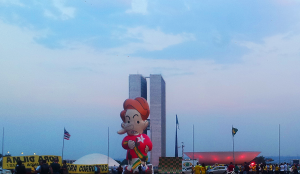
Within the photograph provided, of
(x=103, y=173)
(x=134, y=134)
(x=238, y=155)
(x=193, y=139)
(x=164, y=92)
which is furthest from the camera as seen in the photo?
(x=238, y=155)

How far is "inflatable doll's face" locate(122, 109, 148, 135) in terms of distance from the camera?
24969mm

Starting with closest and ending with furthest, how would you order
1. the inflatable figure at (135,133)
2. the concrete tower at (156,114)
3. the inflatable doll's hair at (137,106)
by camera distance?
the inflatable figure at (135,133), the inflatable doll's hair at (137,106), the concrete tower at (156,114)

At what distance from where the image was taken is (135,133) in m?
25.0

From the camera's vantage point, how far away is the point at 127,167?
79.2 feet

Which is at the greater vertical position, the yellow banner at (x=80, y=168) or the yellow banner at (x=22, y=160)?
the yellow banner at (x=22, y=160)

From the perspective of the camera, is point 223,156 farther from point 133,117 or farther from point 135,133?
point 133,117

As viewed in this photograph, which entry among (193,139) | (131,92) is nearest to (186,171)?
(193,139)

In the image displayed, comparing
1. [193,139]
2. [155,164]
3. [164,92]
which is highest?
[164,92]

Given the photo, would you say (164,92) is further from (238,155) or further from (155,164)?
(238,155)

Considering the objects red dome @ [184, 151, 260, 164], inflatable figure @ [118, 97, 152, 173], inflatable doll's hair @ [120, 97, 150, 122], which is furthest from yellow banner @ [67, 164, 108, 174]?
red dome @ [184, 151, 260, 164]

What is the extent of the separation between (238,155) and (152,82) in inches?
706

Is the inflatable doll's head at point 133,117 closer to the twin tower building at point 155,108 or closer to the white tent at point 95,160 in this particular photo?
the twin tower building at point 155,108

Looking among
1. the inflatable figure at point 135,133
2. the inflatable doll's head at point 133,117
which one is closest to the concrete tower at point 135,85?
the inflatable figure at point 135,133

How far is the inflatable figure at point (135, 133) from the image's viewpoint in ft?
79.8
